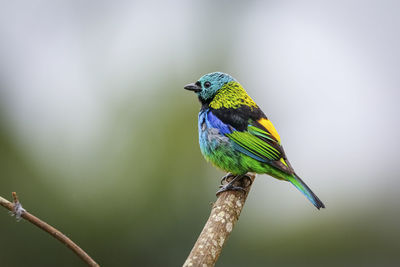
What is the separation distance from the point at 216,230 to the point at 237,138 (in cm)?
145

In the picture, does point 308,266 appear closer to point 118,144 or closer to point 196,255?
point 118,144

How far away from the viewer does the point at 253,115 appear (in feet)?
16.0

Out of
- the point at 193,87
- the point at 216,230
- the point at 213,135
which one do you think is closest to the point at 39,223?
the point at 216,230

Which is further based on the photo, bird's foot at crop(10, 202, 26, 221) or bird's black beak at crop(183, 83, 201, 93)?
bird's black beak at crop(183, 83, 201, 93)

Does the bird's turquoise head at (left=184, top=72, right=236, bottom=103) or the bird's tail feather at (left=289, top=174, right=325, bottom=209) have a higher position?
the bird's turquoise head at (left=184, top=72, right=236, bottom=103)

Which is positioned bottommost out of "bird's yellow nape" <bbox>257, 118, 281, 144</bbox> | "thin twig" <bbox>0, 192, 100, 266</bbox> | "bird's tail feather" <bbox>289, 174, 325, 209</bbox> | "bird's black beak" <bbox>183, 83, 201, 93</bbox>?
"thin twig" <bbox>0, 192, 100, 266</bbox>

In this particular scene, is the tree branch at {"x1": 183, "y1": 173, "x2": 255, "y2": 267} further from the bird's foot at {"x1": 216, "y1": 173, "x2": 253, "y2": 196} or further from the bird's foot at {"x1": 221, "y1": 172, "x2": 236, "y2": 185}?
the bird's foot at {"x1": 221, "y1": 172, "x2": 236, "y2": 185}

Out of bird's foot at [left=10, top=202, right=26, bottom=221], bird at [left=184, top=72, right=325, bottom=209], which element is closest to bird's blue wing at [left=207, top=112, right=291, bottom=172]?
bird at [left=184, top=72, right=325, bottom=209]

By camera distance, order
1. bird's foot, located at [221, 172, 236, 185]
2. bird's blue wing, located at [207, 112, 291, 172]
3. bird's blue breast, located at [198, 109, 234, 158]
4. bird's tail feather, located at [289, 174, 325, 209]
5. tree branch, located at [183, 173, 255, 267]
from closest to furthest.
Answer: tree branch, located at [183, 173, 255, 267], bird's tail feather, located at [289, 174, 325, 209], bird's blue wing, located at [207, 112, 291, 172], bird's blue breast, located at [198, 109, 234, 158], bird's foot, located at [221, 172, 236, 185]

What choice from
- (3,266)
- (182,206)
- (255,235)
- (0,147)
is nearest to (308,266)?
(255,235)

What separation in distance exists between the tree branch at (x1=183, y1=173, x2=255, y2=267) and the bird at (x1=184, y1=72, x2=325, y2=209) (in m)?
0.25

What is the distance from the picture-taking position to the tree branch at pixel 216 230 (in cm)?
301

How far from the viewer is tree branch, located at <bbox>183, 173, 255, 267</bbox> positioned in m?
3.01

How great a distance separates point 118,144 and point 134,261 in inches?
60.7
